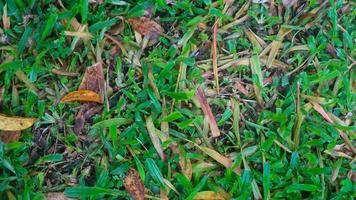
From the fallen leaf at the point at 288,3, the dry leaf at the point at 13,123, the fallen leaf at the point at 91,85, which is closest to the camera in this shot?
the dry leaf at the point at 13,123

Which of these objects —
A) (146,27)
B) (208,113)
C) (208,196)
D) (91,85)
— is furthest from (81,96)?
(208,196)

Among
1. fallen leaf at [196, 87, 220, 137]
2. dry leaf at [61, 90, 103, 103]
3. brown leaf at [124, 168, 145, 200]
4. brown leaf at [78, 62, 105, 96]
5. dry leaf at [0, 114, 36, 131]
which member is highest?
brown leaf at [78, 62, 105, 96]

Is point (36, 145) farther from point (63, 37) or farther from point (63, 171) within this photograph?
point (63, 37)

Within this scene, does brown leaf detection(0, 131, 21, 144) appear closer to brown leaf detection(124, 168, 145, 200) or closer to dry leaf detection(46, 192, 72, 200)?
dry leaf detection(46, 192, 72, 200)

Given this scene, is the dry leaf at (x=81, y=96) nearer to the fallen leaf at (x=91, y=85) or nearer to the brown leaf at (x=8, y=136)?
the fallen leaf at (x=91, y=85)

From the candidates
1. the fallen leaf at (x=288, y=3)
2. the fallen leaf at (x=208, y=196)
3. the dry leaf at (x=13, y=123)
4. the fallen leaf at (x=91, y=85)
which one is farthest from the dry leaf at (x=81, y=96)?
the fallen leaf at (x=288, y=3)

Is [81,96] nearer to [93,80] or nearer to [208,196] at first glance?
[93,80]

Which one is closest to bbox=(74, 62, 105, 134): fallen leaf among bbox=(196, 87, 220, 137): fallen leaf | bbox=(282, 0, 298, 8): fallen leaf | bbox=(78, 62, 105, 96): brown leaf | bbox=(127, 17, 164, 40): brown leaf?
bbox=(78, 62, 105, 96): brown leaf
